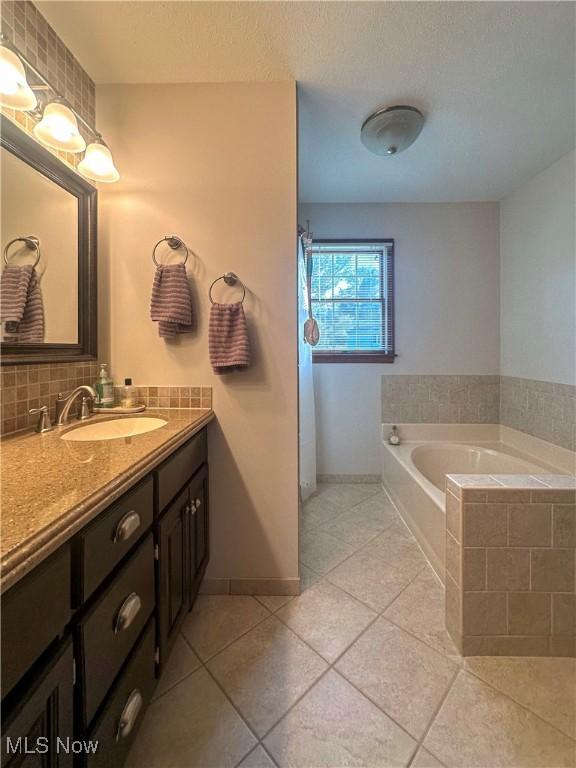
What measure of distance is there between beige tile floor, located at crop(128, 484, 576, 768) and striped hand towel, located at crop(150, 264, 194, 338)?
133cm

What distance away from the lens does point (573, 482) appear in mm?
1152

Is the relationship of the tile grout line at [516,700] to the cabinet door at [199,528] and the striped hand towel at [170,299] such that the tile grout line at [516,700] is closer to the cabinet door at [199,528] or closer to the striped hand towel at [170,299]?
the cabinet door at [199,528]

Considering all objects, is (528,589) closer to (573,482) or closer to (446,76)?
(573,482)

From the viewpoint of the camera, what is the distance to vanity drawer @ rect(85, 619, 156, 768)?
2.17 ft

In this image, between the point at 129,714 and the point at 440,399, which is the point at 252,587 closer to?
the point at 129,714

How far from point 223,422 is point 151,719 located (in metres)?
1.03

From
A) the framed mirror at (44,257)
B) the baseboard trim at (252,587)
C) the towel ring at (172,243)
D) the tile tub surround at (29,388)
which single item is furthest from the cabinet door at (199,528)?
the towel ring at (172,243)

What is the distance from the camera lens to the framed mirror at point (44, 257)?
1.03 meters

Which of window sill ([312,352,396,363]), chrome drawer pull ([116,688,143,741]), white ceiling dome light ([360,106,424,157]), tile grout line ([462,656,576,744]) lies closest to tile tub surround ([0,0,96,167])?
white ceiling dome light ([360,106,424,157])

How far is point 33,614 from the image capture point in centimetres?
49

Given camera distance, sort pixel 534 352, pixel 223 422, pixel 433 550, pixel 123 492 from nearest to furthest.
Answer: pixel 123 492 < pixel 223 422 < pixel 433 550 < pixel 534 352

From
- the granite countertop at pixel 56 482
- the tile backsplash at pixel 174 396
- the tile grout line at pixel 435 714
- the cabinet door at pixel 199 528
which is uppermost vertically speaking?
the tile backsplash at pixel 174 396

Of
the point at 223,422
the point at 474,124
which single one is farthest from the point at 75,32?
the point at 474,124

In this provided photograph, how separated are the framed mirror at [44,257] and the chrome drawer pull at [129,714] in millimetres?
1063
